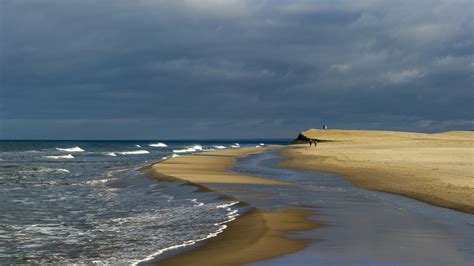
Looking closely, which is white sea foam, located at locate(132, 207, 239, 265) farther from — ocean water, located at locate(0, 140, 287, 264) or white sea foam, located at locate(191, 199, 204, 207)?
white sea foam, located at locate(191, 199, 204, 207)

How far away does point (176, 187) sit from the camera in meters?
25.2

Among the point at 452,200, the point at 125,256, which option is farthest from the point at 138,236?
the point at 452,200

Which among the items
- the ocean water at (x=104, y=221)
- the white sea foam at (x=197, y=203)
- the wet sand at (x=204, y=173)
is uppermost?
the wet sand at (x=204, y=173)

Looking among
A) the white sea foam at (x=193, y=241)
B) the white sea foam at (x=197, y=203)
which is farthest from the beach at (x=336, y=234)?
the white sea foam at (x=197, y=203)

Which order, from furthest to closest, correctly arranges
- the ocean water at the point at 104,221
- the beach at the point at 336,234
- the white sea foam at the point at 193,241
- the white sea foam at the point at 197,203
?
the white sea foam at the point at 197,203
the ocean water at the point at 104,221
the white sea foam at the point at 193,241
the beach at the point at 336,234

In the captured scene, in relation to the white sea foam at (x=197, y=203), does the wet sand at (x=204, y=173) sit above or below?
above

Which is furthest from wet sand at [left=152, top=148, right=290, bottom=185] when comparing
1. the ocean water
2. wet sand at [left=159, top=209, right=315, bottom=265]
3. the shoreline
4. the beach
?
wet sand at [left=159, top=209, right=315, bottom=265]

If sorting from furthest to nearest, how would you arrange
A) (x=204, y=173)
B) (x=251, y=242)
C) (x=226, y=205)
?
(x=204, y=173)
(x=226, y=205)
(x=251, y=242)

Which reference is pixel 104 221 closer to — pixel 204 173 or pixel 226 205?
pixel 226 205

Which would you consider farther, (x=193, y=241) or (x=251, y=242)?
(x=193, y=241)

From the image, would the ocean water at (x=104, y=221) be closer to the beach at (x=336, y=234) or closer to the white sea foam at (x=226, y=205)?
the white sea foam at (x=226, y=205)

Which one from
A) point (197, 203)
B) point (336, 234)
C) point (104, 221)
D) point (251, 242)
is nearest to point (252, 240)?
point (251, 242)

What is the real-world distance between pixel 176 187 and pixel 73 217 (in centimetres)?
885

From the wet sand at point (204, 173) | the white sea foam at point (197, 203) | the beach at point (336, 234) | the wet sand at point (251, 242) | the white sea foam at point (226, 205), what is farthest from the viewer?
the wet sand at point (204, 173)
